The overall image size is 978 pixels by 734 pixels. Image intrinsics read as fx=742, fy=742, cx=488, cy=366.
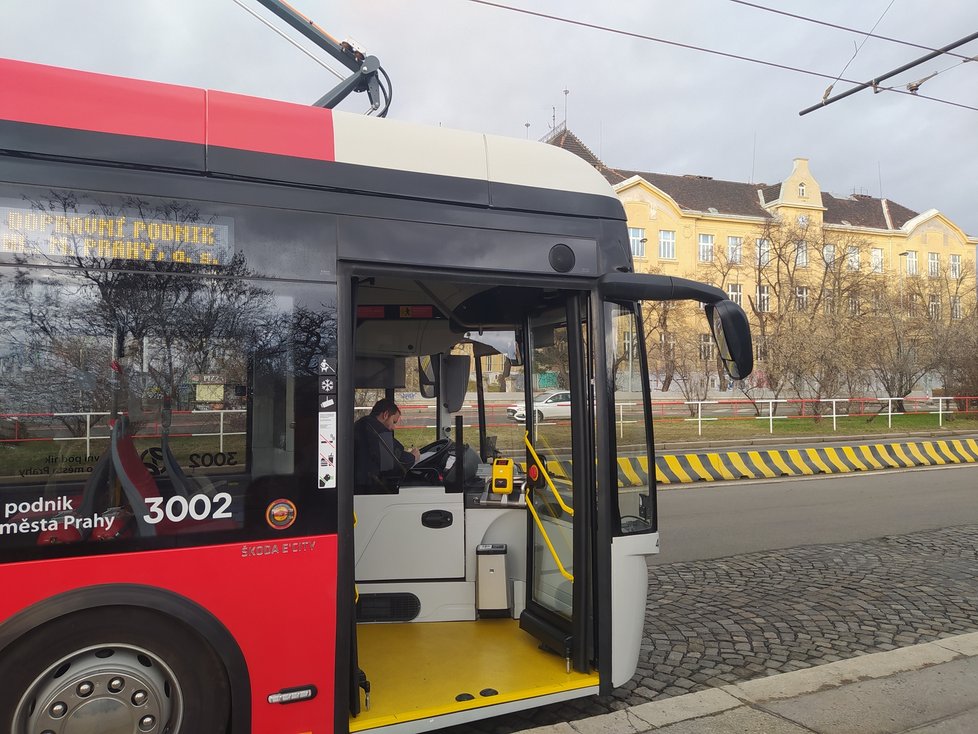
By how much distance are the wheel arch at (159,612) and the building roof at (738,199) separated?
48.5 meters

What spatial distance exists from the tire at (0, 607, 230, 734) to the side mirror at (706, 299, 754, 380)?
Result: 117 inches

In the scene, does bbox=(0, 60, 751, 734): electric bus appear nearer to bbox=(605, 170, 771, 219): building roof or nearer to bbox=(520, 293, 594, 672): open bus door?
bbox=(520, 293, 594, 672): open bus door

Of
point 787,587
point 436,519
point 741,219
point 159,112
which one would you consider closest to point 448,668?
point 436,519

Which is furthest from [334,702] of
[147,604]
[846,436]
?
[846,436]

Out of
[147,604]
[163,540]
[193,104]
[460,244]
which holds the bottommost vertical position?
[147,604]

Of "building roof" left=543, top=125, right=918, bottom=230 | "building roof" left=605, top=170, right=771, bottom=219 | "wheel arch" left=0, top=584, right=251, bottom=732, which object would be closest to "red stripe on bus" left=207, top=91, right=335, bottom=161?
"wheel arch" left=0, top=584, right=251, bottom=732

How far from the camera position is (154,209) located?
10.4ft


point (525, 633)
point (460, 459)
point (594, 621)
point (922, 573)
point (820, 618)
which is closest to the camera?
point (594, 621)

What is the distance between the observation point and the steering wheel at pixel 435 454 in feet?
18.0

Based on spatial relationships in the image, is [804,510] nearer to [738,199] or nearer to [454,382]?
[454,382]

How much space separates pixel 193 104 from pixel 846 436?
24431 mm

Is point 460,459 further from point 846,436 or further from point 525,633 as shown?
point 846,436

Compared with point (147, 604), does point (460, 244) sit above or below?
above

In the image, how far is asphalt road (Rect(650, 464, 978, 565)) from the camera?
8.90m
